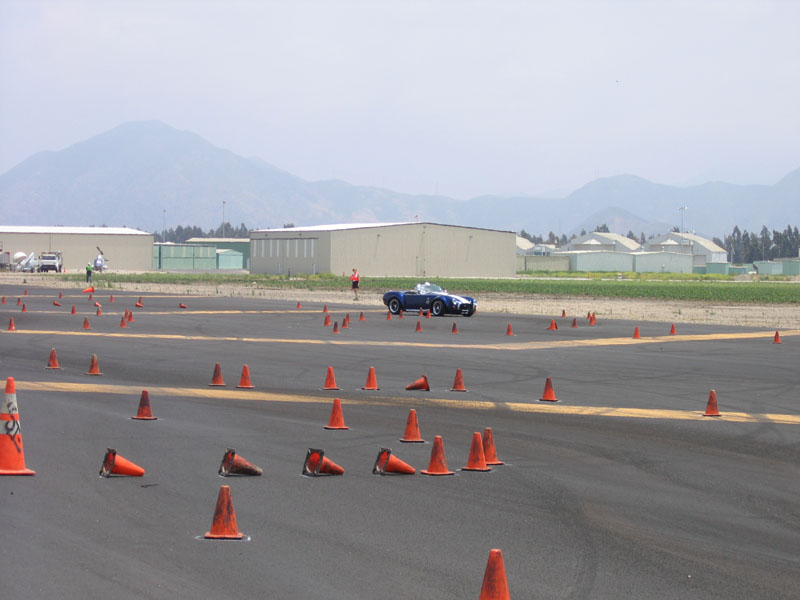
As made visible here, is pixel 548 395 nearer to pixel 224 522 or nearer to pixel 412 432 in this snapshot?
pixel 412 432

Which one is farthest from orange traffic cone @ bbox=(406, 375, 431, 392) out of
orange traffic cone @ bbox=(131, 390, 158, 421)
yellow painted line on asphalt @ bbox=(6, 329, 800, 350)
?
yellow painted line on asphalt @ bbox=(6, 329, 800, 350)

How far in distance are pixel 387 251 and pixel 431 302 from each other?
59258 mm

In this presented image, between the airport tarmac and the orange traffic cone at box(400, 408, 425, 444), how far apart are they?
0.75ft

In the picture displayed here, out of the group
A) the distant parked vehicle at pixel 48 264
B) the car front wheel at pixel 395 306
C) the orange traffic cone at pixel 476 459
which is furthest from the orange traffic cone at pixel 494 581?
the distant parked vehicle at pixel 48 264

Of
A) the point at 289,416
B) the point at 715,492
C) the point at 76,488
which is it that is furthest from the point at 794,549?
the point at 289,416

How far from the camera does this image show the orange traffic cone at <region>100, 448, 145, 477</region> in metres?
9.64

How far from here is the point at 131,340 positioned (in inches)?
1001

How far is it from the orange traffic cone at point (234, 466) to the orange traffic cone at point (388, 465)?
112 cm

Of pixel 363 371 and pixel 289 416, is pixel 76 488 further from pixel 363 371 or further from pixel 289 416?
pixel 363 371

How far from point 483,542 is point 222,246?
6722 inches

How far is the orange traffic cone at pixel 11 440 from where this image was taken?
9531 mm

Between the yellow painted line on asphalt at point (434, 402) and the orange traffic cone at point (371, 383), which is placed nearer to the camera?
the yellow painted line on asphalt at point (434, 402)

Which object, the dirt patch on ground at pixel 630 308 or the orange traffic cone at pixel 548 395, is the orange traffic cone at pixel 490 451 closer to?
the orange traffic cone at pixel 548 395

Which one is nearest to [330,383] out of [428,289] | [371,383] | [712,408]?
[371,383]
